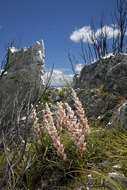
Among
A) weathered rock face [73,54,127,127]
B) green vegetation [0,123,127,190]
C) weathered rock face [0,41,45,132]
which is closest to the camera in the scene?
green vegetation [0,123,127,190]

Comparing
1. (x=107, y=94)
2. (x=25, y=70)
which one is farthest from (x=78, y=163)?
(x=25, y=70)

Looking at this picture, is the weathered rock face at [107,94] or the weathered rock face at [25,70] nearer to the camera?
the weathered rock face at [107,94]

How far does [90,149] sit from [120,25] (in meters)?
10.9

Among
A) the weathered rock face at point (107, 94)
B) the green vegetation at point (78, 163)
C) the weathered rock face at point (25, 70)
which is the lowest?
the green vegetation at point (78, 163)

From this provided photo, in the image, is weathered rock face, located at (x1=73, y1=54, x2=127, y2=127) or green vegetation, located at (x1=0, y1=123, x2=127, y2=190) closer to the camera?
green vegetation, located at (x1=0, y1=123, x2=127, y2=190)

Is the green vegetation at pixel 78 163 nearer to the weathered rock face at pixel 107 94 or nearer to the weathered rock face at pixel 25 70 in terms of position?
the weathered rock face at pixel 107 94

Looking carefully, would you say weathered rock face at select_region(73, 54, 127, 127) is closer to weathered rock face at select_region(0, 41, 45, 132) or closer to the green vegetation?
the green vegetation

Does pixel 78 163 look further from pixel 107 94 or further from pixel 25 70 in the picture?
pixel 25 70

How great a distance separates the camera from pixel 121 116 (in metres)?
2.59

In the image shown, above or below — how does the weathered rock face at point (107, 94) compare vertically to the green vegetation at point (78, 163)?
above

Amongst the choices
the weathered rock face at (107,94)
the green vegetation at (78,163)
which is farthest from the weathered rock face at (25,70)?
the green vegetation at (78,163)

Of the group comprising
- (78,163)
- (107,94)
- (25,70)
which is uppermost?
(25,70)

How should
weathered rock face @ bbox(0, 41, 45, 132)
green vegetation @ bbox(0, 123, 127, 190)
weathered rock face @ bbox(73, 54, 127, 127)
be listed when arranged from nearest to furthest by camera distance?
1. green vegetation @ bbox(0, 123, 127, 190)
2. weathered rock face @ bbox(73, 54, 127, 127)
3. weathered rock face @ bbox(0, 41, 45, 132)

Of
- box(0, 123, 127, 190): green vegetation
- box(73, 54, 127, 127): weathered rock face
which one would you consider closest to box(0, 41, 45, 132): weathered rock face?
box(73, 54, 127, 127): weathered rock face
